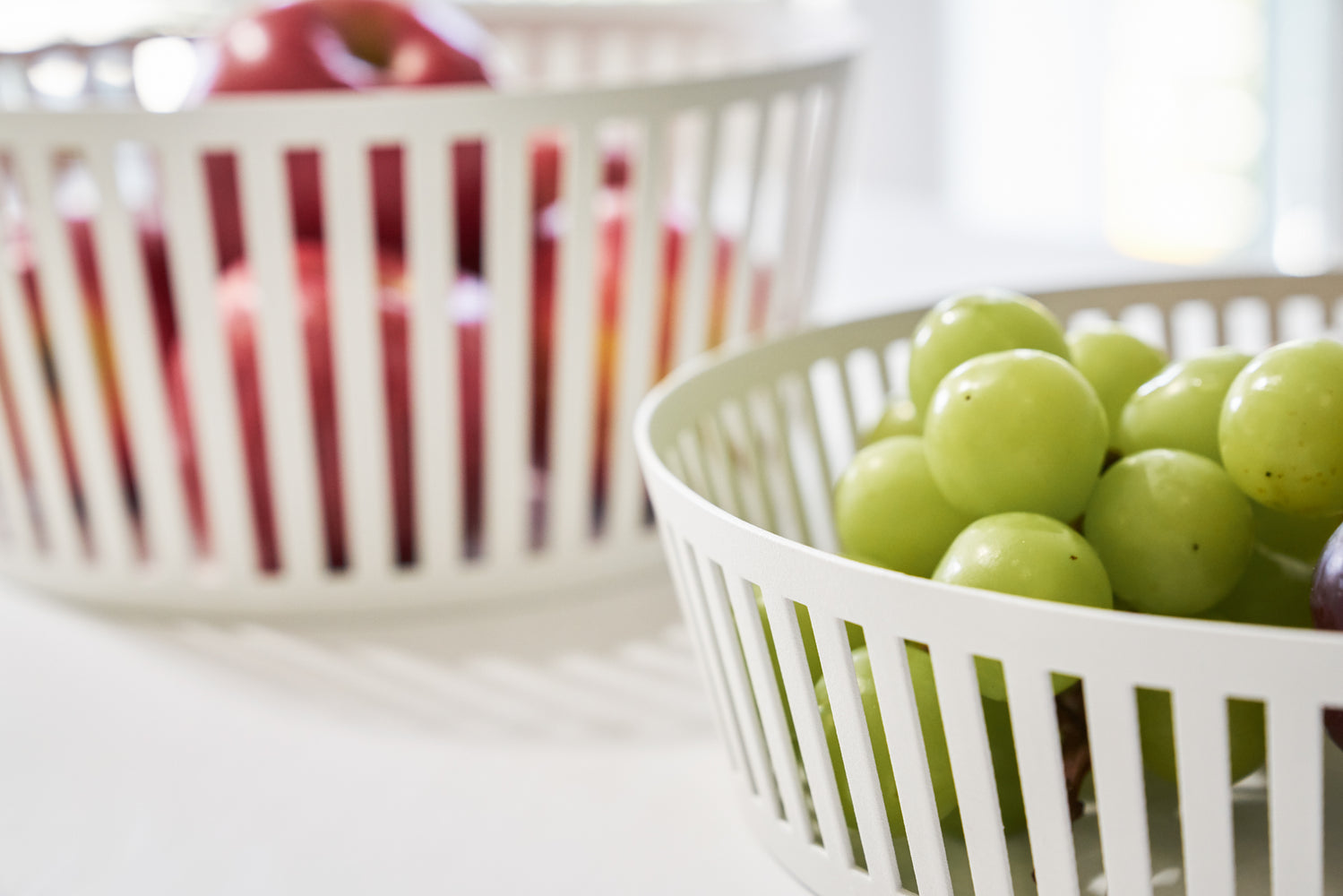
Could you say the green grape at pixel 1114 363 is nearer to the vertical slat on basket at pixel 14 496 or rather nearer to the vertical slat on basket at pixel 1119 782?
the vertical slat on basket at pixel 1119 782

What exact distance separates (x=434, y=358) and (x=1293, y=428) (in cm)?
28

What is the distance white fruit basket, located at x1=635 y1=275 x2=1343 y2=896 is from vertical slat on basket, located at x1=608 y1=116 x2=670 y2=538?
0.09 meters

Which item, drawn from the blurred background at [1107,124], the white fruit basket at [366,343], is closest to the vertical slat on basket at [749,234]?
the white fruit basket at [366,343]

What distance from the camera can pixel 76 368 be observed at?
46cm

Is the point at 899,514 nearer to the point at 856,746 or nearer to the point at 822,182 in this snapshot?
the point at 856,746

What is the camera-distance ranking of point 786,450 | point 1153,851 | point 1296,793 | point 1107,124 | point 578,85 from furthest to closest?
point 1107,124 < point 578,85 < point 786,450 < point 1153,851 < point 1296,793

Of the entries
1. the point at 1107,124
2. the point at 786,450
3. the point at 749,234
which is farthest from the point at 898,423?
the point at 1107,124

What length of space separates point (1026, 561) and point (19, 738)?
331mm

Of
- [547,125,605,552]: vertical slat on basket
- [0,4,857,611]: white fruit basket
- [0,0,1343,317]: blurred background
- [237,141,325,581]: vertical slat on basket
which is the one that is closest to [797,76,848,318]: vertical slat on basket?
[0,4,857,611]: white fruit basket

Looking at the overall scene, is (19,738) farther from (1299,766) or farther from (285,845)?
(1299,766)

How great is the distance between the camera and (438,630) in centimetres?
49

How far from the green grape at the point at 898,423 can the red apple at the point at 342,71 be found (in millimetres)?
Answer: 242

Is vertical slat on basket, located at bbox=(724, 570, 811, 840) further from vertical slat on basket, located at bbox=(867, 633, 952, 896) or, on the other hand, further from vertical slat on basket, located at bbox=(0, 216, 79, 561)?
vertical slat on basket, located at bbox=(0, 216, 79, 561)

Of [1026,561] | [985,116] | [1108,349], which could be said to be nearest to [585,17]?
[1108,349]
